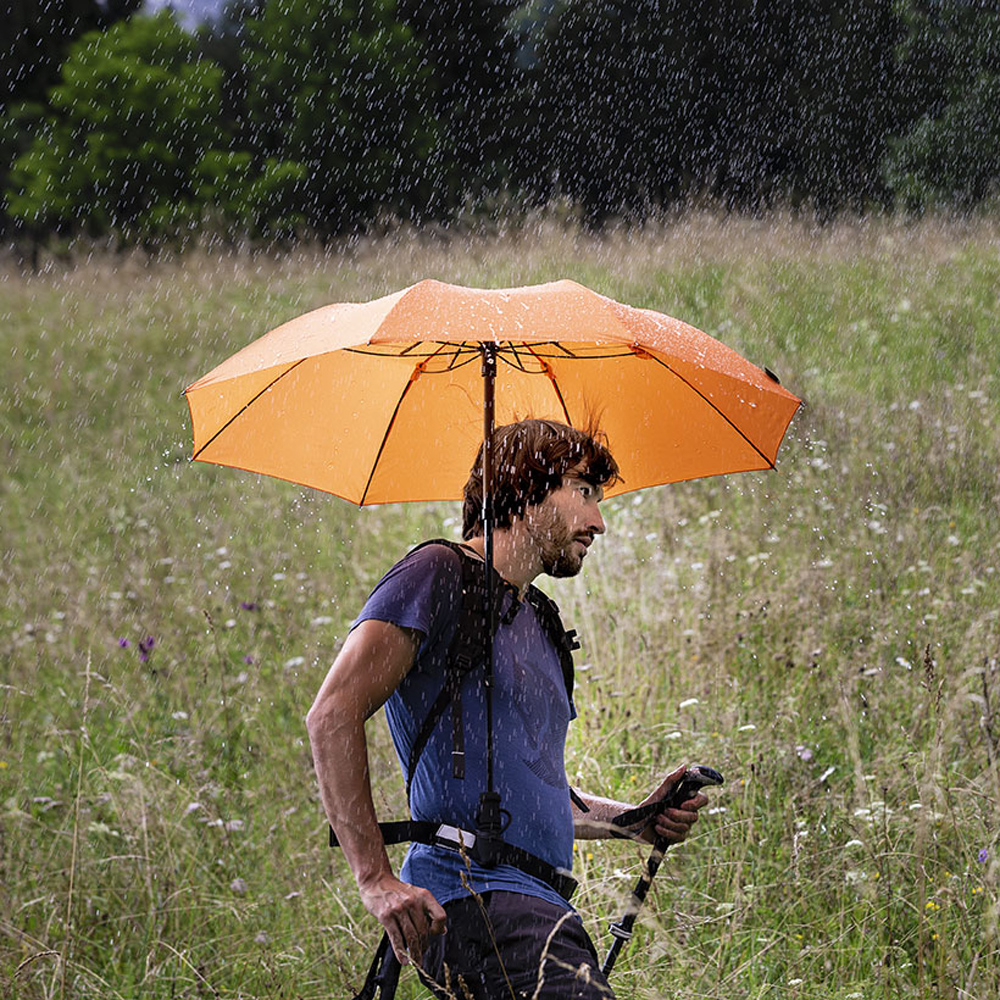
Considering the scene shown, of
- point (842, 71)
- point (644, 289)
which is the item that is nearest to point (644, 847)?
point (644, 289)

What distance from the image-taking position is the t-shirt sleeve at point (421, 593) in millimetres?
2213

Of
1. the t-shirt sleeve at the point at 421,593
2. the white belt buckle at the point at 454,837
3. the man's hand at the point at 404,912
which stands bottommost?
the man's hand at the point at 404,912

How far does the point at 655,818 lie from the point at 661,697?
6.70 feet

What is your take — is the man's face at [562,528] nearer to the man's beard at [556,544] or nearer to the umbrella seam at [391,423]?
the man's beard at [556,544]

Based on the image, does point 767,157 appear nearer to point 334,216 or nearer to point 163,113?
point 334,216

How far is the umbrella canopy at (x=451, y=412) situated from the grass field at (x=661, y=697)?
0.79 m

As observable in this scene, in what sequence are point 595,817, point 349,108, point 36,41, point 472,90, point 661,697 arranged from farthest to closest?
Result: point 36,41 → point 472,90 → point 349,108 → point 661,697 → point 595,817

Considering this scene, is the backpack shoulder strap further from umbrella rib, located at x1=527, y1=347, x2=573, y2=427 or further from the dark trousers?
umbrella rib, located at x1=527, y1=347, x2=573, y2=427

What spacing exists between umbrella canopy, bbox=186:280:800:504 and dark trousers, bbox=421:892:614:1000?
1.17 meters

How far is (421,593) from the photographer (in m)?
2.25

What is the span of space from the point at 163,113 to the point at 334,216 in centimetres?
410

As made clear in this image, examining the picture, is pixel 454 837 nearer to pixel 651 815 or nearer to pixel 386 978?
pixel 386 978

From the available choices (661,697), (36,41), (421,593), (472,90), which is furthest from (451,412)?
(36,41)

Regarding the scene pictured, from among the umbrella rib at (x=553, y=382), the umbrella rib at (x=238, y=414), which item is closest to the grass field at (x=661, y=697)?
the umbrella rib at (x=553, y=382)
